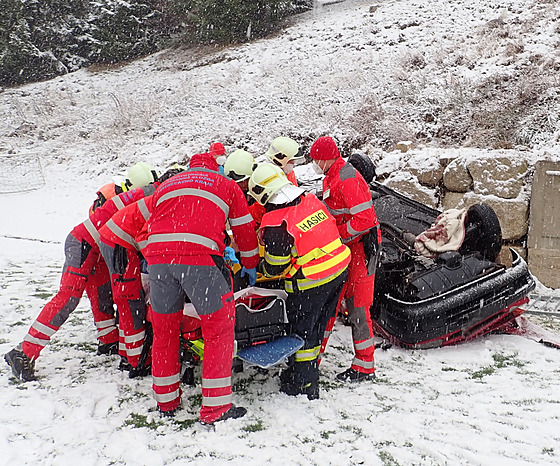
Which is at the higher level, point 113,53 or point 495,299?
point 113,53

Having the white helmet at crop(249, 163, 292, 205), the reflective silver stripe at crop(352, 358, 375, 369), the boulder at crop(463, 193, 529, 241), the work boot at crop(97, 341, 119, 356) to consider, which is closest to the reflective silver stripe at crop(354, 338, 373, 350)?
the reflective silver stripe at crop(352, 358, 375, 369)

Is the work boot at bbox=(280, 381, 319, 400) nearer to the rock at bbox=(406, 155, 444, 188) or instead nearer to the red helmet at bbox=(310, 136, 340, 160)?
the red helmet at bbox=(310, 136, 340, 160)

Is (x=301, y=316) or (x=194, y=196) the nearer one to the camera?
(x=194, y=196)

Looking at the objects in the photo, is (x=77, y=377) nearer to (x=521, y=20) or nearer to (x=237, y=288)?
(x=237, y=288)

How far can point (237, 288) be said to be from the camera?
3.78 m

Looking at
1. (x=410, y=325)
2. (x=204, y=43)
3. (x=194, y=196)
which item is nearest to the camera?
(x=194, y=196)

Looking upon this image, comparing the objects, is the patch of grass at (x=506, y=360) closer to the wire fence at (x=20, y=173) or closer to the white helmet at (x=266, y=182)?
the white helmet at (x=266, y=182)

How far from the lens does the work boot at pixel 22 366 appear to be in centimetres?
369

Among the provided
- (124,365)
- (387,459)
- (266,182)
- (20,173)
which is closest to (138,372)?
(124,365)

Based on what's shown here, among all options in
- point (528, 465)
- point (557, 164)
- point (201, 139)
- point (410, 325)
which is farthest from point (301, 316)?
point (201, 139)

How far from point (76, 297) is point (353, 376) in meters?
2.31

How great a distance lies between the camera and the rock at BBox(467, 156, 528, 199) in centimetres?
658

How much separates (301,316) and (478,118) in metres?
7.21

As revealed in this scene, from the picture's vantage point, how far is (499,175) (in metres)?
6.66
